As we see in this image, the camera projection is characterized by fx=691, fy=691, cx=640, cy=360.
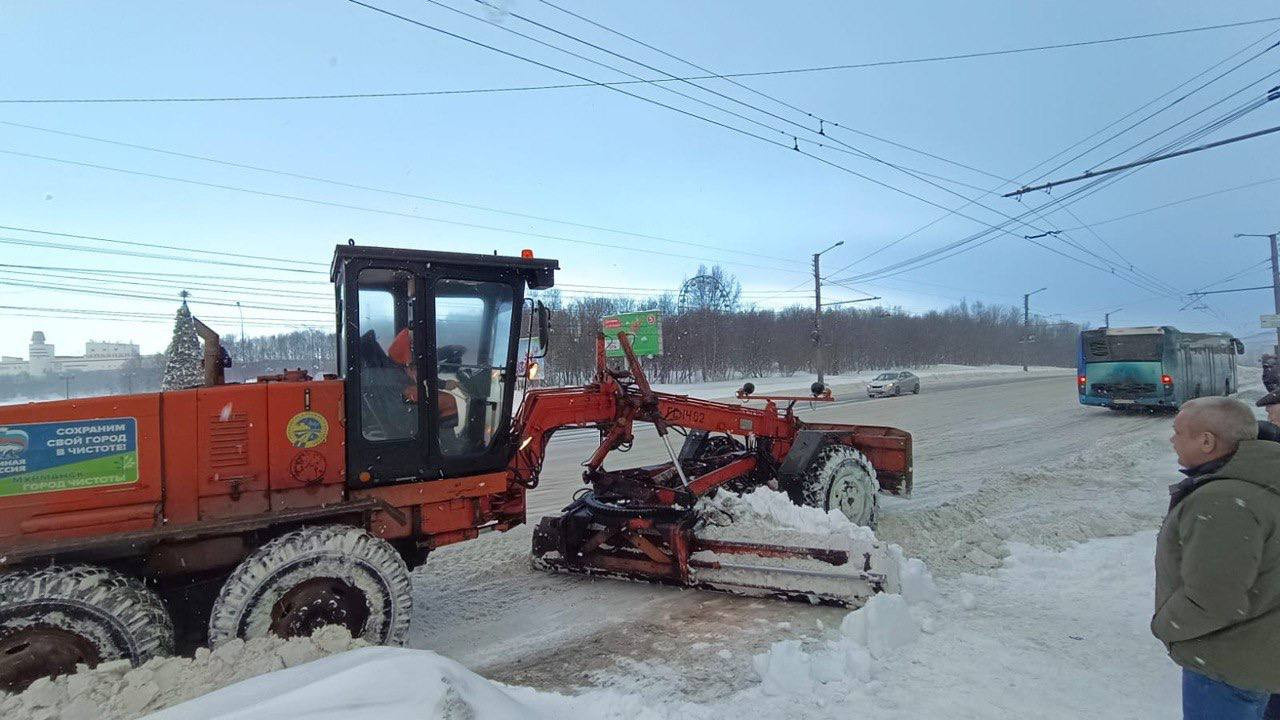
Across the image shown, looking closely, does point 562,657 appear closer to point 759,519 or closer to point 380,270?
point 759,519

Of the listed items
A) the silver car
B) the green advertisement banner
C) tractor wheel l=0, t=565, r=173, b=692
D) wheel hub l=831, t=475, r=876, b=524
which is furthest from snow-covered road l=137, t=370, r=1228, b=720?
the silver car

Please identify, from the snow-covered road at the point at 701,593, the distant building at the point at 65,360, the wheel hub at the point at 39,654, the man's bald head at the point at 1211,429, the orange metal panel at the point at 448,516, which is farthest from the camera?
the distant building at the point at 65,360

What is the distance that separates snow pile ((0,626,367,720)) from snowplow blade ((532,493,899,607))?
2504 millimetres

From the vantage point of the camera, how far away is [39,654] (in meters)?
3.28

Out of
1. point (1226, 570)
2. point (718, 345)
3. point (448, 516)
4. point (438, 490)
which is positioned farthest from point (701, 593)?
point (718, 345)

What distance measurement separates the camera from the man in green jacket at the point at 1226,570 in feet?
7.21

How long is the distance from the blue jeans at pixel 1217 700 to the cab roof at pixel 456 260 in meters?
4.09

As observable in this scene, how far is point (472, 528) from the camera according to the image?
487cm

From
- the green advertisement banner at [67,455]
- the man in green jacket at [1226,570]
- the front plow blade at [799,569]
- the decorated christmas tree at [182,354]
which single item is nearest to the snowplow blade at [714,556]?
the front plow blade at [799,569]

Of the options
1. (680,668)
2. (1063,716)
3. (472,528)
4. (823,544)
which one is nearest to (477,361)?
(472,528)

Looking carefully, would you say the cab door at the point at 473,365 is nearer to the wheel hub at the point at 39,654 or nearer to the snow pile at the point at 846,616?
the snow pile at the point at 846,616

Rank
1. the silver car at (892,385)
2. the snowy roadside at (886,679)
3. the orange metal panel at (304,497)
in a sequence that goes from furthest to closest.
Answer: the silver car at (892,385), the orange metal panel at (304,497), the snowy roadside at (886,679)

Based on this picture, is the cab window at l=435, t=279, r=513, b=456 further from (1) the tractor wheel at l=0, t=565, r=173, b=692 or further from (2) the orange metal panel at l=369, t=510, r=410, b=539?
(1) the tractor wheel at l=0, t=565, r=173, b=692

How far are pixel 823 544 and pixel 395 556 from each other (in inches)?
117
